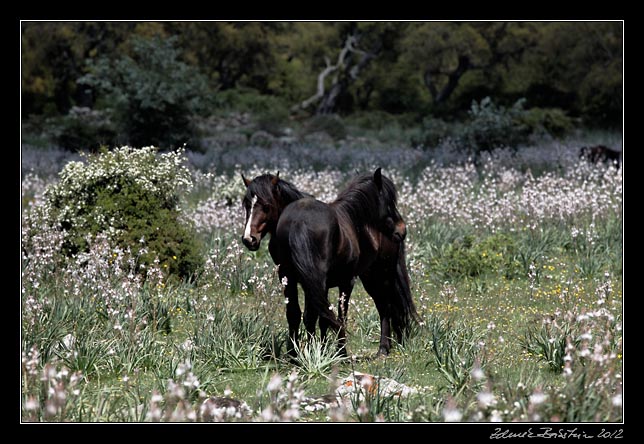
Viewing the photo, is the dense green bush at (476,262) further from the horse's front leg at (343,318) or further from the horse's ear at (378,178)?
the horse's front leg at (343,318)

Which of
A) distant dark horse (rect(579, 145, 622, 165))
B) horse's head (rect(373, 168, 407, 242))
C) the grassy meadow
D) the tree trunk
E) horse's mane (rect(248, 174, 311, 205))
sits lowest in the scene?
the grassy meadow

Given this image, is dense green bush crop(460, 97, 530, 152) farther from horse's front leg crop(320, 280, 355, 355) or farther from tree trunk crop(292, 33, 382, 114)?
tree trunk crop(292, 33, 382, 114)

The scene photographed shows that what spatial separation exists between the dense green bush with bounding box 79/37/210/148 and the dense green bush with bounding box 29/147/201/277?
43.8 feet

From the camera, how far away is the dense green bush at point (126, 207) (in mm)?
10117

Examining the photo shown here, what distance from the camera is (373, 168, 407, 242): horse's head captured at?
7.34 m

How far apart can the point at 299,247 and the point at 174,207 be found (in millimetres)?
4656

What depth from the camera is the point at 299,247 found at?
6.44 m

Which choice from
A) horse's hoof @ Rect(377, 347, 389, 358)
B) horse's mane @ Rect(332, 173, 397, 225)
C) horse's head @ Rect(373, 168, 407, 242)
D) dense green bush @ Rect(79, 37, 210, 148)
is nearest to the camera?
horse's mane @ Rect(332, 173, 397, 225)

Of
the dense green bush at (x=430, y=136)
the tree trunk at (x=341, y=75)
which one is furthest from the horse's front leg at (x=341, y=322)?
the tree trunk at (x=341, y=75)

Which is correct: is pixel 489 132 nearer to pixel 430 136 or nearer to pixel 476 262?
pixel 430 136

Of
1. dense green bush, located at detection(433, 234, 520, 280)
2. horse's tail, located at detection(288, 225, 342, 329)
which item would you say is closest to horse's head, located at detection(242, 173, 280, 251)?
horse's tail, located at detection(288, 225, 342, 329)

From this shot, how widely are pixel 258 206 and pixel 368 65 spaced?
45.7 meters

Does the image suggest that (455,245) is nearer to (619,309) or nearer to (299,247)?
(619,309)

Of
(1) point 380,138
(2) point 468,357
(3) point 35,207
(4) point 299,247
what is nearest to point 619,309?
(2) point 468,357
